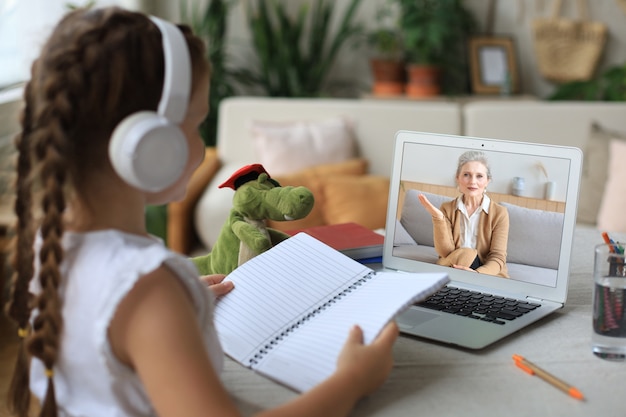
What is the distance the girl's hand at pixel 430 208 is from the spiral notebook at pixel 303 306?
20cm

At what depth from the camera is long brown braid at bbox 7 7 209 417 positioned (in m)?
0.77

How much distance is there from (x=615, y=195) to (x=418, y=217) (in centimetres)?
180

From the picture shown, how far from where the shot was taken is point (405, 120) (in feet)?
10.9

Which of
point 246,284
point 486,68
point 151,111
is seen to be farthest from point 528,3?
point 151,111

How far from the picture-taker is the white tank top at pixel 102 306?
30.7 inches

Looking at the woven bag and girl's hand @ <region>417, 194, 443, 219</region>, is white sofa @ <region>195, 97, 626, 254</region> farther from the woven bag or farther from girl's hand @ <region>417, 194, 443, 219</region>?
girl's hand @ <region>417, 194, 443, 219</region>

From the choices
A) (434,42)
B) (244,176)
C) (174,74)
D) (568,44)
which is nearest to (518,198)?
(244,176)

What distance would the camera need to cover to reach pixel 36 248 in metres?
0.91

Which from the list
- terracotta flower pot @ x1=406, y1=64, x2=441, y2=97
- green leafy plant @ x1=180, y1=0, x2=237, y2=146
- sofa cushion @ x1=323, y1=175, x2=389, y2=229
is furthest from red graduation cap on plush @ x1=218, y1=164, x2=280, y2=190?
terracotta flower pot @ x1=406, y1=64, x2=441, y2=97

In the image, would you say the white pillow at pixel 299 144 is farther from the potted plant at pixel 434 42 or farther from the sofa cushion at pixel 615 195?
the sofa cushion at pixel 615 195

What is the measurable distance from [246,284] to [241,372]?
0.17 metres

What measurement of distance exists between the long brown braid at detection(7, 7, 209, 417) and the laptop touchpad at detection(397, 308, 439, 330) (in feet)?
1.66

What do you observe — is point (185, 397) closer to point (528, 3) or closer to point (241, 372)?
point (241, 372)

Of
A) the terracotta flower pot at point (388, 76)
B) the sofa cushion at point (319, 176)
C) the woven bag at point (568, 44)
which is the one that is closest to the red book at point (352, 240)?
the sofa cushion at point (319, 176)
